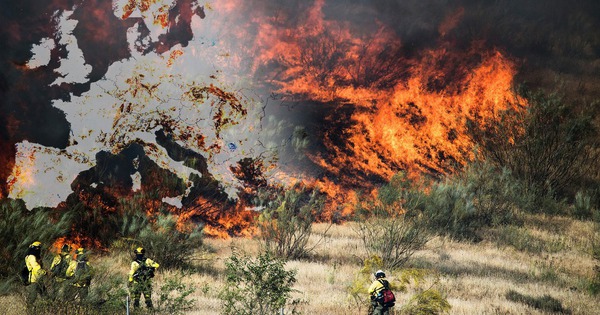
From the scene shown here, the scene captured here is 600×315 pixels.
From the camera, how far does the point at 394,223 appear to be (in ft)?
48.6

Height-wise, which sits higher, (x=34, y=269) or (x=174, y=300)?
(x=34, y=269)

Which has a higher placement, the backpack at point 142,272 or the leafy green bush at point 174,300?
the backpack at point 142,272

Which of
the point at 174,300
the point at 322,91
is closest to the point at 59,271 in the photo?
the point at 174,300

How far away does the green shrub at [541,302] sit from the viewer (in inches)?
439

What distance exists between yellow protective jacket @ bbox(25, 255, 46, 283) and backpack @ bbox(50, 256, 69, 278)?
267 mm

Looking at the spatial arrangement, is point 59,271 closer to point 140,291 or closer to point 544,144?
point 140,291

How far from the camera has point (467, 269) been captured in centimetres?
1420

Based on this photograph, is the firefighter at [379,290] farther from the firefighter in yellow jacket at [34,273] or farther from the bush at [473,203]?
the bush at [473,203]

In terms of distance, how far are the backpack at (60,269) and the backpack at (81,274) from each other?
0.31 meters

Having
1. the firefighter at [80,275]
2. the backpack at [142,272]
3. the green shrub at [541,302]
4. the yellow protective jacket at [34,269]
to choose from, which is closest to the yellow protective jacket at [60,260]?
the firefighter at [80,275]

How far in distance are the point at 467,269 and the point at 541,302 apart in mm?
2840

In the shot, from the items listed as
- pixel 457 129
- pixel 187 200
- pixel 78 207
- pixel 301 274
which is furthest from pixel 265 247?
pixel 457 129

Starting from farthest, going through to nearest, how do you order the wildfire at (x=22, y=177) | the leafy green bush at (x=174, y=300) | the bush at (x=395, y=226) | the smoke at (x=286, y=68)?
the smoke at (x=286, y=68), the wildfire at (x=22, y=177), the bush at (x=395, y=226), the leafy green bush at (x=174, y=300)

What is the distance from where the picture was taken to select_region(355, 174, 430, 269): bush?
1422 cm
